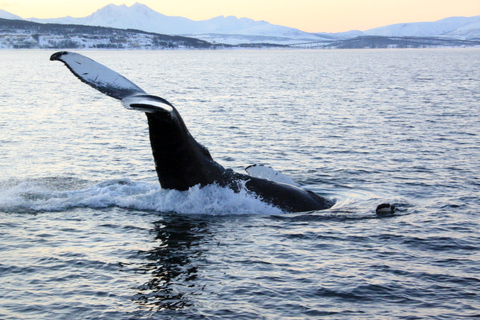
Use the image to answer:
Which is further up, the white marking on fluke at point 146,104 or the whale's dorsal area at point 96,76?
the whale's dorsal area at point 96,76

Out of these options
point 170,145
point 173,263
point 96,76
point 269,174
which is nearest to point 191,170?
point 170,145

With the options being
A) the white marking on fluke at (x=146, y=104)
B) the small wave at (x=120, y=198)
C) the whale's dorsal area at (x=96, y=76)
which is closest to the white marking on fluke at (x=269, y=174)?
the small wave at (x=120, y=198)

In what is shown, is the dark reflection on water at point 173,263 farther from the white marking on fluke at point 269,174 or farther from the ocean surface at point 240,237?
the white marking on fluke at point 269,174

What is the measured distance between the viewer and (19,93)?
187ft

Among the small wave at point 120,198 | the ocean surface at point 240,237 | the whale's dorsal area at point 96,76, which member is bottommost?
the ocean surface at point 240,237

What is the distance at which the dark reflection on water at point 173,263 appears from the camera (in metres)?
10.2

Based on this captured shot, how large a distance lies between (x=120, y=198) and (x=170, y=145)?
185 inches

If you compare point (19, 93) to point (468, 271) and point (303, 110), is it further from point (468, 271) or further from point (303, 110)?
Result: point (468, 271)

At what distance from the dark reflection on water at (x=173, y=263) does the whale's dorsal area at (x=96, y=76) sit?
11.3 ft

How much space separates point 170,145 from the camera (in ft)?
40.2

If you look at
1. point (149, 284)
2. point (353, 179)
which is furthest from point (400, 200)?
point (149, 284)

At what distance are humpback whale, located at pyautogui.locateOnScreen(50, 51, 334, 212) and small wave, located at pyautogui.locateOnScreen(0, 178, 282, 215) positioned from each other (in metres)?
0.30

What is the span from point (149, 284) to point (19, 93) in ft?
168

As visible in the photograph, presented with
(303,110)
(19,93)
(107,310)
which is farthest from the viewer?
(19,93)
